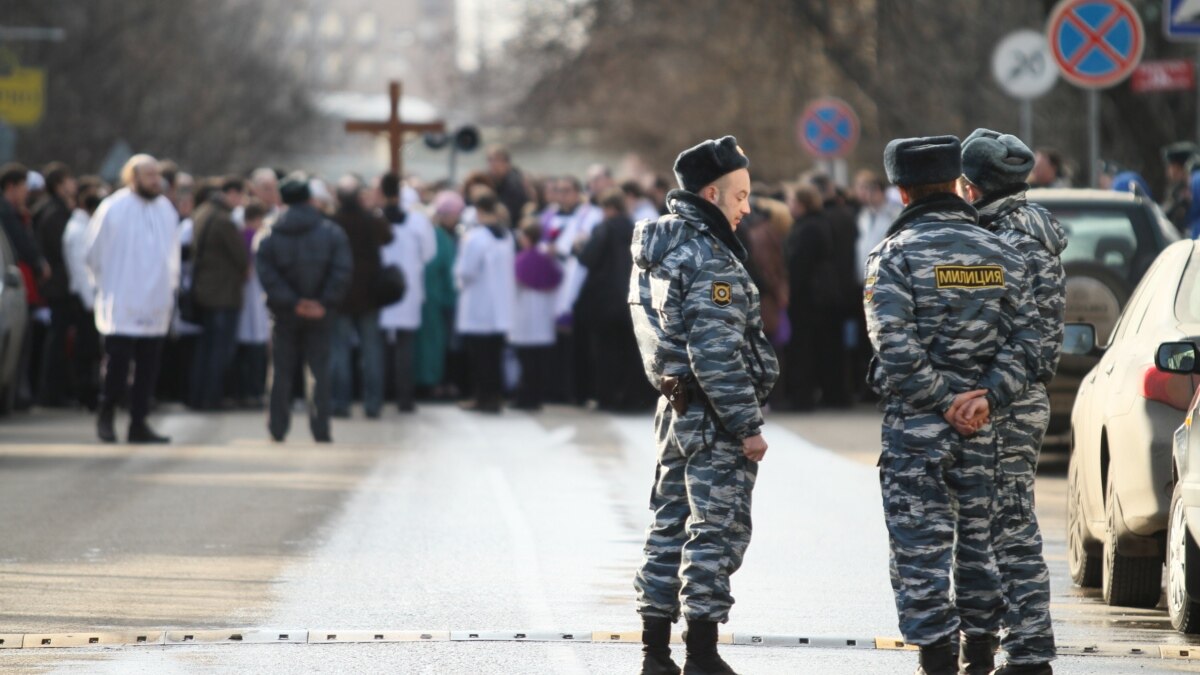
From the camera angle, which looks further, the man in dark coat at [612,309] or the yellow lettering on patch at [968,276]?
the man in dark coat at [612,309]

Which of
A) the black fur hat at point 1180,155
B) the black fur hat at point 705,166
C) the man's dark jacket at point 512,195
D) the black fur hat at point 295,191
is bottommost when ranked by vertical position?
the man's dark jacket at point 512,195

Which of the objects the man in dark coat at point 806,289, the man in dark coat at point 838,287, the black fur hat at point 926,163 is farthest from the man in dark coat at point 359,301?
the black fur hat at point 926,163

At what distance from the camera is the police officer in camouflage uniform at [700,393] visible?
8.00m

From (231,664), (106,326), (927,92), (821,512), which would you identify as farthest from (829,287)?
(927,92)

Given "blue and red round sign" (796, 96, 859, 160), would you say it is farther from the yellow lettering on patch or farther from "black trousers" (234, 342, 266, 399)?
the yellow lettering on patch

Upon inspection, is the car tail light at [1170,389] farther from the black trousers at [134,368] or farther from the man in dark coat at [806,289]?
the man in dark coat at [806,289]

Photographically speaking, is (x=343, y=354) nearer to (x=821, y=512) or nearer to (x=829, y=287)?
(x=829, y=287)

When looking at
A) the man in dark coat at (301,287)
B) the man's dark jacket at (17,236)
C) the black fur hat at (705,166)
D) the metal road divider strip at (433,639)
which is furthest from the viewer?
the man's dark jacket at (17,236)

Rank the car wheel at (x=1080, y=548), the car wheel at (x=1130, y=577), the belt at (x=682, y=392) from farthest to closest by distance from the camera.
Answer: the car wheel at (x=1080, y=548), the car wheel at (x=1130, y=577), the belt at (x=682, y=392)

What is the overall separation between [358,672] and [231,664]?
0.47 meters

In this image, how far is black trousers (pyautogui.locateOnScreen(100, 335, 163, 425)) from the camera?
59.7ft

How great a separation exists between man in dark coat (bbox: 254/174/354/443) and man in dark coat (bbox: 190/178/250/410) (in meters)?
3.20

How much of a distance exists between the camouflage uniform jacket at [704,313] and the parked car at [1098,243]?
309 inches

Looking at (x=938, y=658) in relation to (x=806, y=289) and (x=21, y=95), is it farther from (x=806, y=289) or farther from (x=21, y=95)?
(x=21, y=95)
